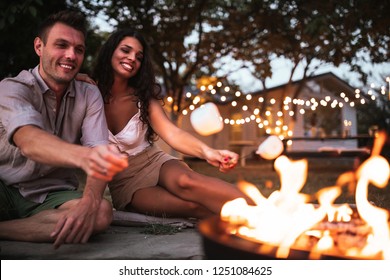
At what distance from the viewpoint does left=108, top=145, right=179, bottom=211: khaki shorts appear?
10.6 ft

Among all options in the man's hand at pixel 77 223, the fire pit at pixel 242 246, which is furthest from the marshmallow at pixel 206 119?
the man's hand at pixel 77 223

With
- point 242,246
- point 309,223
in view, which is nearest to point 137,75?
point 309,223

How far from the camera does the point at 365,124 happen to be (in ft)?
81.7

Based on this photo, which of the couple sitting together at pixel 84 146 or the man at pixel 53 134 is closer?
the couple sitting together at pixel 84 146

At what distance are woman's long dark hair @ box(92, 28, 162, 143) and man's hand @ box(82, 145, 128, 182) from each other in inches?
66.1

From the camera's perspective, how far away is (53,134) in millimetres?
2385

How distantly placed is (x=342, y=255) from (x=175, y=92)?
10.7 meters

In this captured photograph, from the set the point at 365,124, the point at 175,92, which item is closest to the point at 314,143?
the point at 365,124

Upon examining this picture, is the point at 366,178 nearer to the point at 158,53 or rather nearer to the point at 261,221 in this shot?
the point at 261,221

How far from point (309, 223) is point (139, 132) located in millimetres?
1645

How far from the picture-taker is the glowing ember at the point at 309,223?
1.82 m

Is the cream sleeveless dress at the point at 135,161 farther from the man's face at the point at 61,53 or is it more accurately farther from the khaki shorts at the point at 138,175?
the man's face at the point at 61,53

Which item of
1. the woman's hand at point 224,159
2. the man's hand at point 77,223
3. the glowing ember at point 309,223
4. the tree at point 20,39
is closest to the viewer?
the glowing ember at point 309,223

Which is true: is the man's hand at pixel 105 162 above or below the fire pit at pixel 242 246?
above
